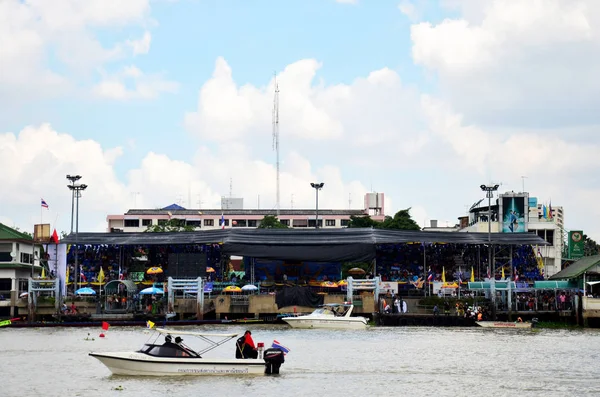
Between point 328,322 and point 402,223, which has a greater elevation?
point 402,223

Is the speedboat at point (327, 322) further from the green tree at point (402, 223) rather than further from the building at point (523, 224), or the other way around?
the green tree at point (402, 223)

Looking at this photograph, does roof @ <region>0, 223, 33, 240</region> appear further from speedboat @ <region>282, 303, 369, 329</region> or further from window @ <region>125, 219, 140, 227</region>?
window @ <region>125, 219, 140, 227</region>

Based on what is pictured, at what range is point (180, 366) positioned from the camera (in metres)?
42.9

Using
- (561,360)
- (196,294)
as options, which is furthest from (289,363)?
(196,294)

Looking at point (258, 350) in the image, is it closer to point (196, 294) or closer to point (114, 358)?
point (114, 358)

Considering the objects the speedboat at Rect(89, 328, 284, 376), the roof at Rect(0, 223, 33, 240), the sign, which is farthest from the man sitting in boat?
the sign

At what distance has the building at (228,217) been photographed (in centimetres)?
19175

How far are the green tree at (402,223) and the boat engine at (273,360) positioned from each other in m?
112

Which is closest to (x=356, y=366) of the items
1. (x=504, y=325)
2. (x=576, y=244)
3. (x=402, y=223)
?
(x=504, y=325)

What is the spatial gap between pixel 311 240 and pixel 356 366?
5184 centimetres

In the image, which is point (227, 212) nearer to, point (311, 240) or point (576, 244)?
point (576, 244)

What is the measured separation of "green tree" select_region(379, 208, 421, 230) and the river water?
270ft

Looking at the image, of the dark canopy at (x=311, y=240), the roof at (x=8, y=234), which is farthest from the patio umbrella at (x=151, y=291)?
the roof at (x=8, y=234)

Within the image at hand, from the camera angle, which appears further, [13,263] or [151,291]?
[13,263]
